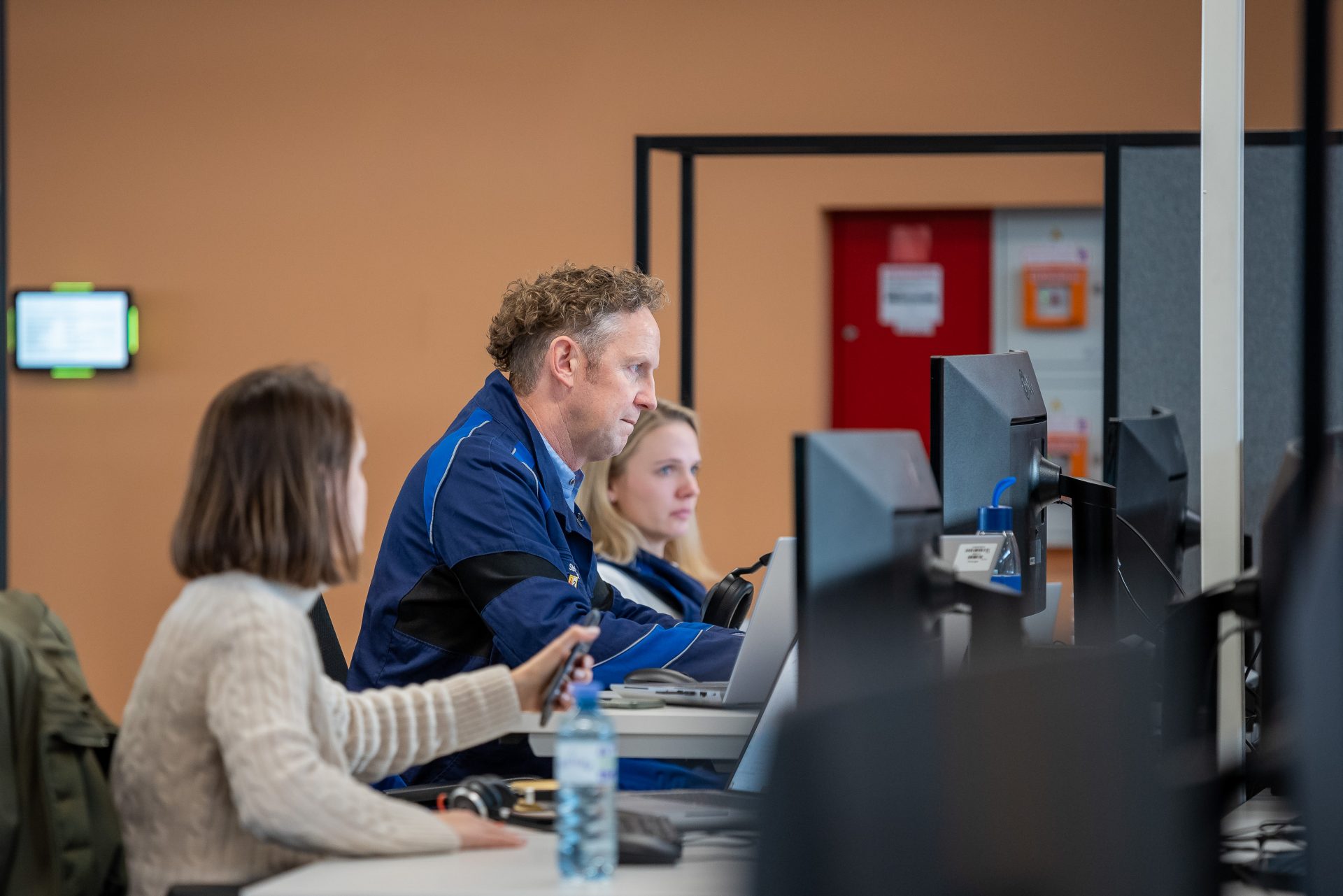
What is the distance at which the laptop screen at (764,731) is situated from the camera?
1506mm

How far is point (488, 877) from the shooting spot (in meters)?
1.10

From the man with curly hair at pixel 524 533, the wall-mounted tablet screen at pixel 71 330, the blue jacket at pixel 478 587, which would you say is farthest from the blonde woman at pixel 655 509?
the wall-mounted tablet screen at pixel 71 330

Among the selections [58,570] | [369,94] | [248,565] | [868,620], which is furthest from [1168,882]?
[58,570]

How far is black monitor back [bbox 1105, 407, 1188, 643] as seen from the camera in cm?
190

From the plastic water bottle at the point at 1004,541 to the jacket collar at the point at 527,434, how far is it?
0.65 metres

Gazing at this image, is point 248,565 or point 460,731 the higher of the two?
point 248,565

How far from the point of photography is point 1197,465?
3088 millimetres

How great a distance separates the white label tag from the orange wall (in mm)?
3106

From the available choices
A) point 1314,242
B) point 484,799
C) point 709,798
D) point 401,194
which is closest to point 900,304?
point 401,194

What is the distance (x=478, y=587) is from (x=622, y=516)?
48.6 inches

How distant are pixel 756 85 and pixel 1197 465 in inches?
84.4

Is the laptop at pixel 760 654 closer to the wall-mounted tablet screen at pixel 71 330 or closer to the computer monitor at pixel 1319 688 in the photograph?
the computer monitor at pixel 1319 688

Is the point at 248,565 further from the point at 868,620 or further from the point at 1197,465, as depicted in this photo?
the point at 1197,465

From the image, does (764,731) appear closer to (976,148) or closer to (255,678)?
(255,678)
